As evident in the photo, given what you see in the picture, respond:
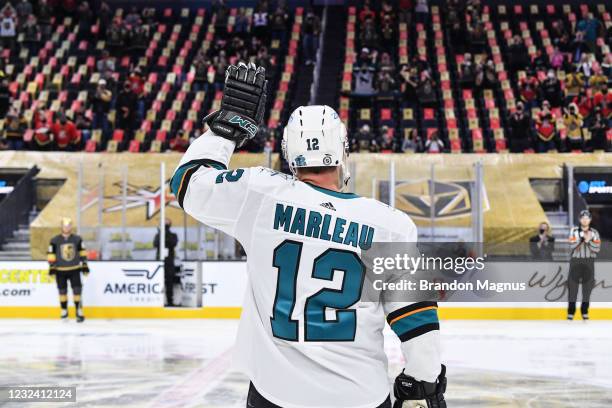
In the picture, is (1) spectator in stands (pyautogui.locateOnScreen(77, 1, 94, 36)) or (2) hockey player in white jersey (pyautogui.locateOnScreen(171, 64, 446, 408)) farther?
(1) spectator in stands (pyautogui.locateOnScreen(77, 1, 94, 36))

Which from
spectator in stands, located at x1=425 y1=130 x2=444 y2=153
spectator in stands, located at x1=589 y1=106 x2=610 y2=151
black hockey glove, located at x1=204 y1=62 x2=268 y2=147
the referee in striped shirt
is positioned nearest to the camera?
black hockey glove, located at x1=204 y1=62 x2=268 y2=147

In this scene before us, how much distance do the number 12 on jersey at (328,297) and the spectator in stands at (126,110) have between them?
18.3 meters

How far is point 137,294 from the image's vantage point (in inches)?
581

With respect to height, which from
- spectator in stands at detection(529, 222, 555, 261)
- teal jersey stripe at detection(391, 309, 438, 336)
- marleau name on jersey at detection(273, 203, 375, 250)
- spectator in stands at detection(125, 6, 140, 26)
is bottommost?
spectator in stands at detection(529, 222, 555, 261)

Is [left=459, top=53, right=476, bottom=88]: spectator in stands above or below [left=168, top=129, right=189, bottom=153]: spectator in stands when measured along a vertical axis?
above

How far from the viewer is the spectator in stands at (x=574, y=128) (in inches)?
696

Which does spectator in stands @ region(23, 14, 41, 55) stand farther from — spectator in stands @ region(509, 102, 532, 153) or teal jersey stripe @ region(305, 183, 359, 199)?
teal jersey stripe @ region(305, 183, 359, 199)

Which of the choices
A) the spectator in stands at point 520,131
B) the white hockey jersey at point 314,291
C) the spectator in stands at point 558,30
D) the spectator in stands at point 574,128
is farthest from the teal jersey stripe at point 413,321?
the spectator in stands at point 558,30

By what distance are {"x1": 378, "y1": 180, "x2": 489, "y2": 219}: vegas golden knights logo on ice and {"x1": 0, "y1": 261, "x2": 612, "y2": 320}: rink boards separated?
5.23 feet

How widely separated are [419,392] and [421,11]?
77.8 ft

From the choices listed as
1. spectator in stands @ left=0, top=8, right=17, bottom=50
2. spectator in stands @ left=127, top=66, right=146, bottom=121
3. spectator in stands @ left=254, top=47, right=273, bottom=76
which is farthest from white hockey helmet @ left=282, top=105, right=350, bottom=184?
spectator in stands @ left=0, top=8, right=17, bottom=50

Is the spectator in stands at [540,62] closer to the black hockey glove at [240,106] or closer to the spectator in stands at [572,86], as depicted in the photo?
the spectator in stands at [572,86]

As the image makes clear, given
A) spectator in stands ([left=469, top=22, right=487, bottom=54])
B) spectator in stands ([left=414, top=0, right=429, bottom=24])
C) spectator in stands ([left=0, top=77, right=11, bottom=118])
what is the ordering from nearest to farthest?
spectator in stands ([left=0, top=77, right=11, bottom=118]) < spectator in stands ([left=469, top=22, right=487, bottom=54]) < spectator in stands ([left=414, top=0, right=429, bottom=24])

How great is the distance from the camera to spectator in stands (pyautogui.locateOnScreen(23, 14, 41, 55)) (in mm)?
24438
